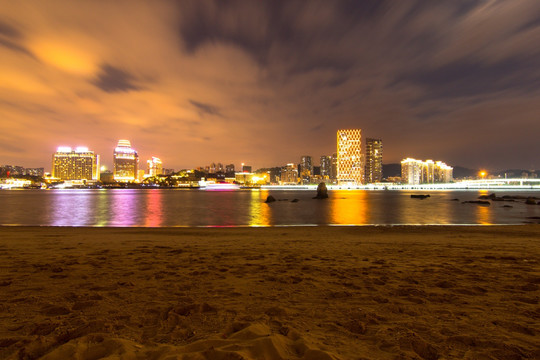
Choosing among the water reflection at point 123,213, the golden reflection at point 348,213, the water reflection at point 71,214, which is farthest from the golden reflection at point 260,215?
the water reflection at point 71,214

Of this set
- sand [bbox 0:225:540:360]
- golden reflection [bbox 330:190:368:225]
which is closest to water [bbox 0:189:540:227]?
golden reflection [bbox 330:190:368:225]

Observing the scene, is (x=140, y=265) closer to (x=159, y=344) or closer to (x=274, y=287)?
(x=274, y=287)

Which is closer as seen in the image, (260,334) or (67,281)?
(260,334)

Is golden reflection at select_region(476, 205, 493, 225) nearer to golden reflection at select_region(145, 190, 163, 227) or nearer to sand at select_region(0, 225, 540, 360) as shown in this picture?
sand at select_region(0, 225, 540, 360)

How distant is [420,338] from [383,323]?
21.1 inches

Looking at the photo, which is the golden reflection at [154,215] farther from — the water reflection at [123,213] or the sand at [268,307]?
the sand at [268,307]

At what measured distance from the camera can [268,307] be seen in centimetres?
448

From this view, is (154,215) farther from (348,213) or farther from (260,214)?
(348,213)

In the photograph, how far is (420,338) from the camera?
3436 millimetres

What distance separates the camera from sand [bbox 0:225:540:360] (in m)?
3.20

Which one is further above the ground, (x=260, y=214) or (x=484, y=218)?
(x=484, y=218)

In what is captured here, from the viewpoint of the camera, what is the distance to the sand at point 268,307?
10.5 feet

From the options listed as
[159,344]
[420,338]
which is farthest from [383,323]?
[159,344]

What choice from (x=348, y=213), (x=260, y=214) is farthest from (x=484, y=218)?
(x=260, y=214)
